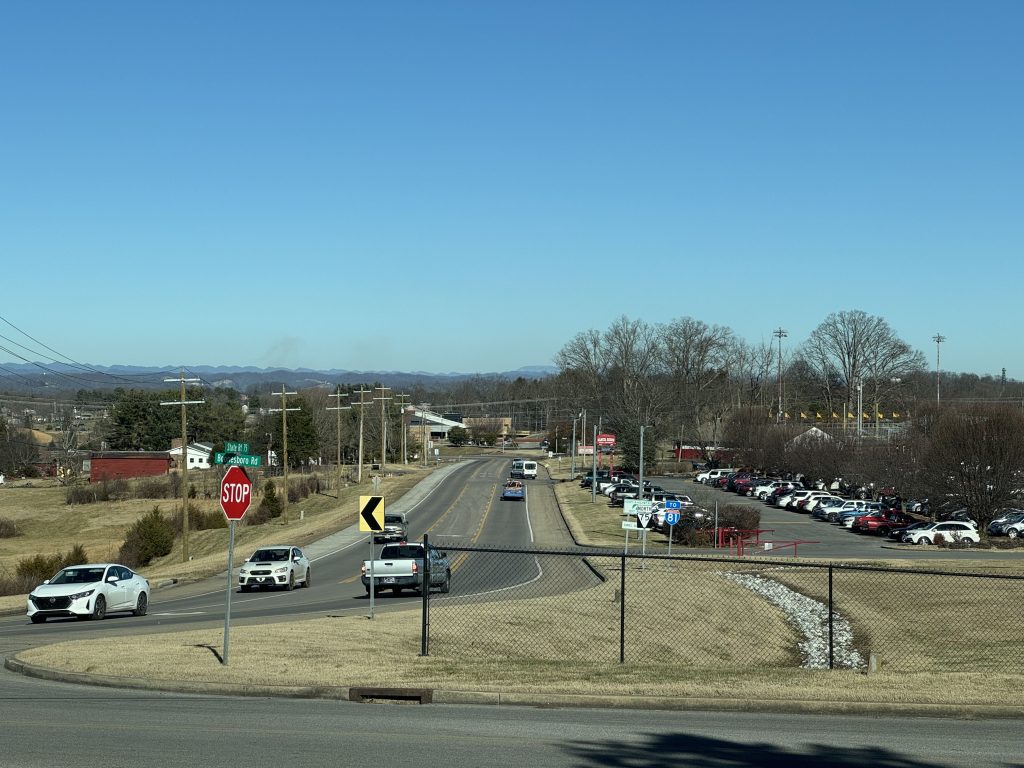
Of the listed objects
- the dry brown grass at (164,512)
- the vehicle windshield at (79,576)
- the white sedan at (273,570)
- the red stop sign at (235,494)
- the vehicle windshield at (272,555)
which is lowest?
the dry brown grass at (164,512)

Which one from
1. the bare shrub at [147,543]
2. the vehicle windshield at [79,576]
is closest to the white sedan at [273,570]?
the vehicle windshield at [79,576]

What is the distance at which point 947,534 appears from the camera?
5566 cm

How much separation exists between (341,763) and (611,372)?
132 meters

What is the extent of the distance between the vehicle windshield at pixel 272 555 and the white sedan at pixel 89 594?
772 centimetres

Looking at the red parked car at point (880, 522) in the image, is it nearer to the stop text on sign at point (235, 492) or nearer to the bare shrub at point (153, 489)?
the stop text on sign at point (235, 492)

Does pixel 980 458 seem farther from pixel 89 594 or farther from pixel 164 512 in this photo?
pixel 164 512

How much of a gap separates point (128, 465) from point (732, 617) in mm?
99603

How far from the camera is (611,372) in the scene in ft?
463

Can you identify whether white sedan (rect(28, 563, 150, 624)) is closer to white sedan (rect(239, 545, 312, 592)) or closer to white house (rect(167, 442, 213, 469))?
white sedan (rect(239, 545, 312, 592))

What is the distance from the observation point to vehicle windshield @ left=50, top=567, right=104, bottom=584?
27.5 m

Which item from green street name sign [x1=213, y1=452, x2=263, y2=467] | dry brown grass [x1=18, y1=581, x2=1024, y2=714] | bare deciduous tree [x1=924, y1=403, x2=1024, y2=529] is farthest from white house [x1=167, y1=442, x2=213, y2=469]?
green street name sign [x1=213, y1=452, x2=263, y2=467]

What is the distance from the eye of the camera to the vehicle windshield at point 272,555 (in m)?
36.6

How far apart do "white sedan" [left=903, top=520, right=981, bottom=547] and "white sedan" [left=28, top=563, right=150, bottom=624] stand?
1613 inches

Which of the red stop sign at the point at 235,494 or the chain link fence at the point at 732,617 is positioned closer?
the red stop sign at the point at 235,494
